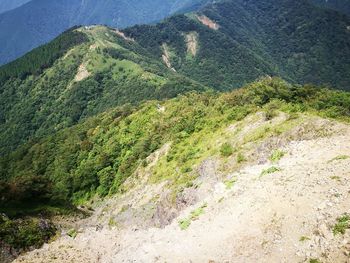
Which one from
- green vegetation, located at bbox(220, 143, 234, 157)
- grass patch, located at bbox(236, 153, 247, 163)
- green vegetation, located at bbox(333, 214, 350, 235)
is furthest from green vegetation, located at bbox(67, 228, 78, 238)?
green vegetation, located at bbox(333, 214, 350, 235)

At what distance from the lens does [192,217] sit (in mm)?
35406

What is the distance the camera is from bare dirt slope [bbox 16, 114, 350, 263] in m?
26.2

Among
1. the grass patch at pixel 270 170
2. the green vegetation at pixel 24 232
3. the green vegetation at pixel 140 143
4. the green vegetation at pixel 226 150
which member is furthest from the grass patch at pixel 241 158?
the green vegetation at pixel 24 232

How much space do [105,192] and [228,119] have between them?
2955cm

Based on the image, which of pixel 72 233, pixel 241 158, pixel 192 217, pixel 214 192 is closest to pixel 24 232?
pixel 72 233

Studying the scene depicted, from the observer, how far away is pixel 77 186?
82.7 meters

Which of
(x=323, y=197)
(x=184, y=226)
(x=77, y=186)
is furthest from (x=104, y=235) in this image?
(x=77, y=186)

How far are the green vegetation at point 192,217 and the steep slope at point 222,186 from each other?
4.9 inches

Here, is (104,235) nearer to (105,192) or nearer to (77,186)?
(105,192)

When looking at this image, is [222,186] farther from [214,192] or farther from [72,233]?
[72,233]

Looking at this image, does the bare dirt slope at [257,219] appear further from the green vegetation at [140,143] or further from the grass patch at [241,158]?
the green vegetation at [140,143]

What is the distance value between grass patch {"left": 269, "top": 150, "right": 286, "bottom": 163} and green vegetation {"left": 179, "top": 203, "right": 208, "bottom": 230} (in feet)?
24.8

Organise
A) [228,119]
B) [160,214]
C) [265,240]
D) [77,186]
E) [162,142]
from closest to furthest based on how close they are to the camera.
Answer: [265,240]
[160,214]
[228,119]
[162,142]
[77,186]

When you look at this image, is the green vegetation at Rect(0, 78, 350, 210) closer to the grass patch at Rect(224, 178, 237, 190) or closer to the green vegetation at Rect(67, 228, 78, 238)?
the grass patch at Rect(224, 178, 237, 190)
